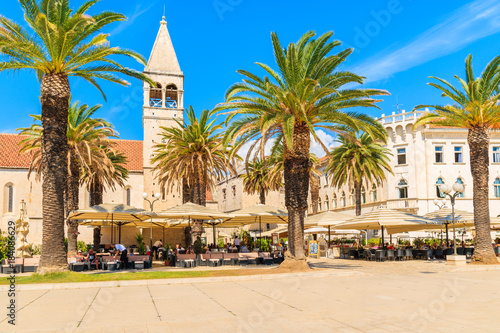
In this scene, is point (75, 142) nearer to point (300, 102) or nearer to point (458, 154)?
point (300, 102)

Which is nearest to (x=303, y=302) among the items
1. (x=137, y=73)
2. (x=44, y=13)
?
(x=137, y=73)

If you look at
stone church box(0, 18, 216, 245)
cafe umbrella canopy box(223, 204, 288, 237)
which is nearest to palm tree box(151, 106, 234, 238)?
cafe umbrella canopy box(223, 204, 288, 237)

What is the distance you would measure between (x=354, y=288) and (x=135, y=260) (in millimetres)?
12334

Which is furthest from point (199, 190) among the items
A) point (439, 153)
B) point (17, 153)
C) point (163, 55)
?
point (439, 153)

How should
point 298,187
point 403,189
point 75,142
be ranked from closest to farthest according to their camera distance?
point 298,187
point 75,142
point 403,189

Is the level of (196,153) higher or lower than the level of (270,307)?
higher

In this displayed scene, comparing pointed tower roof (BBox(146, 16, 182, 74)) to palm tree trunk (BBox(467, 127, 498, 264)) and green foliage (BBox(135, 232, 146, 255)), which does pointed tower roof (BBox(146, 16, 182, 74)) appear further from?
palm tree trunk (BBox(467, 127, 498, 264))

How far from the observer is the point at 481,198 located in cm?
2453

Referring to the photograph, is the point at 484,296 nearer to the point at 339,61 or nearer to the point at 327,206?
the point at 339,61

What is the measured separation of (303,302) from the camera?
1130cm

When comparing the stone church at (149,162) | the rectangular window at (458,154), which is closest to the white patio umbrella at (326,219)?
the stone church at (149,162)

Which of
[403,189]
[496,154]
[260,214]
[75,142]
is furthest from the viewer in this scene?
[496,154]

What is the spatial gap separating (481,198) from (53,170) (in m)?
21.1

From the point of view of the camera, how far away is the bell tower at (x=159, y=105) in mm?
49406
